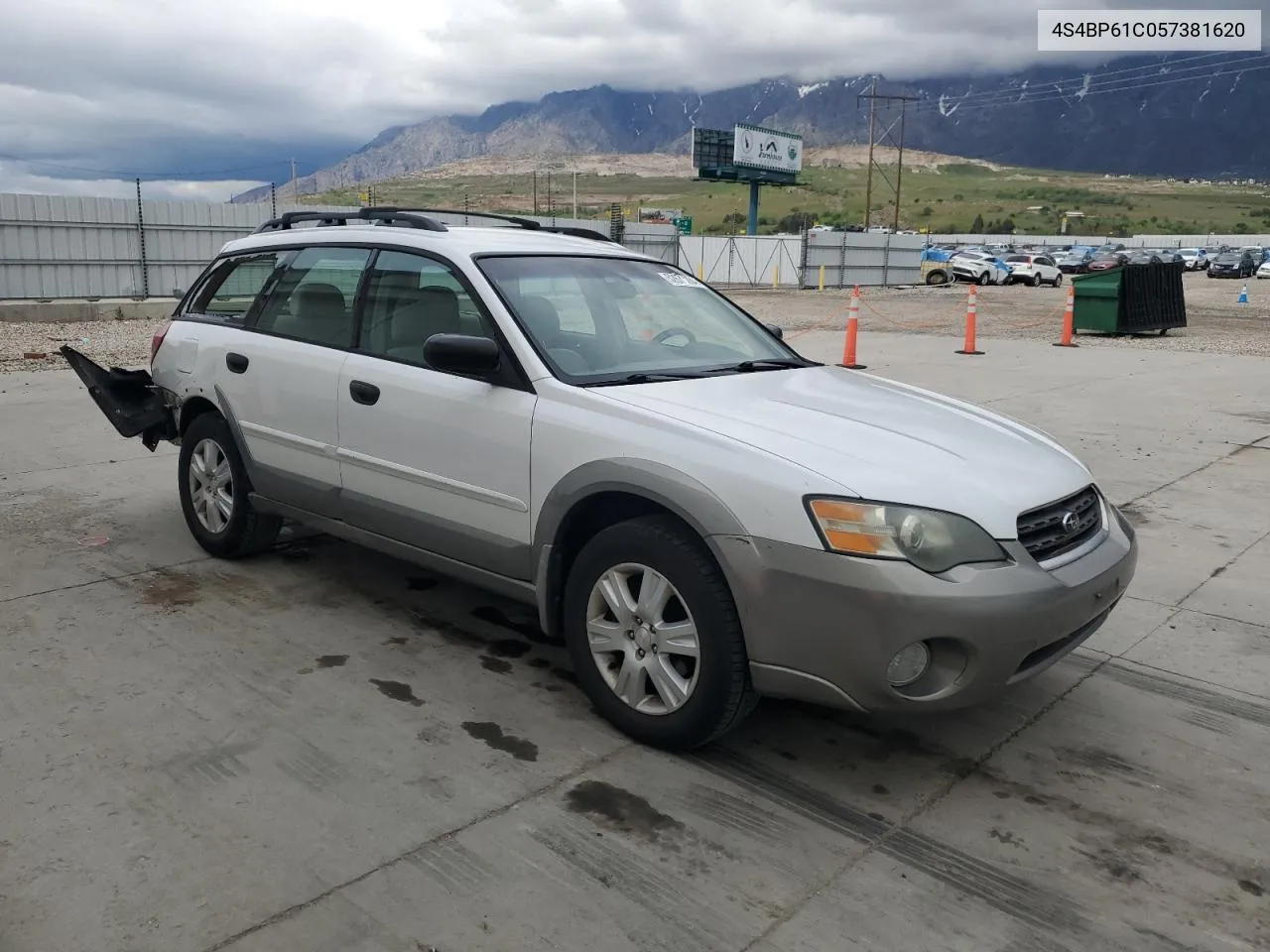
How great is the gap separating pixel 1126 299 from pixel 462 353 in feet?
60.2

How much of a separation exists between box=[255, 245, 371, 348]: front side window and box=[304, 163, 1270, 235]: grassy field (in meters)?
100

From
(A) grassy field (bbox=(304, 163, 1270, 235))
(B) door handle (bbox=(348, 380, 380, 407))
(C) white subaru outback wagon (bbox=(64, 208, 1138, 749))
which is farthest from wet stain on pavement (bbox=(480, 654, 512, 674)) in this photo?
(A) grassy field (bbox=(304, 163, 1270, 235))

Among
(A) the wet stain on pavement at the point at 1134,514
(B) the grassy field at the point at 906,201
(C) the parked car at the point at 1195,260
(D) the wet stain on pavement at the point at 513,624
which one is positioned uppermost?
(B) the grassy field at the point at 906,201

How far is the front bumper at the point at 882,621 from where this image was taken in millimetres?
2820

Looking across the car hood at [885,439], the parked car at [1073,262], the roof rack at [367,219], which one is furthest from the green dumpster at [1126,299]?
the parked car at [1073,262]

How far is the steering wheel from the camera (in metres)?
4.20

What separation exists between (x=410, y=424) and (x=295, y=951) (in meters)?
2.08

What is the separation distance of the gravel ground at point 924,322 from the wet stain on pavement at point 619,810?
12303 millimetres

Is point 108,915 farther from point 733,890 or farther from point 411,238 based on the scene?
point 411,238

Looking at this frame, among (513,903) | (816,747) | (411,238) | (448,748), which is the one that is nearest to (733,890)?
(513,903)

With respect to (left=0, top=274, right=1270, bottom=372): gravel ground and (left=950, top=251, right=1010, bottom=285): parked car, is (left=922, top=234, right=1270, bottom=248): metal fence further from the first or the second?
(left=0, top=274, right=1270, bottom=372): gravel ground

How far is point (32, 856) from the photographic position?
267 cm

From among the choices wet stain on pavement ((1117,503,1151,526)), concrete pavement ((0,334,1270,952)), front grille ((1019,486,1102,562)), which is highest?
front grille ((1019,486,1102,562))

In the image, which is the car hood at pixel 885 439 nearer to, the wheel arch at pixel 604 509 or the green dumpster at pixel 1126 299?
the wheel arch at pixel 604 509
